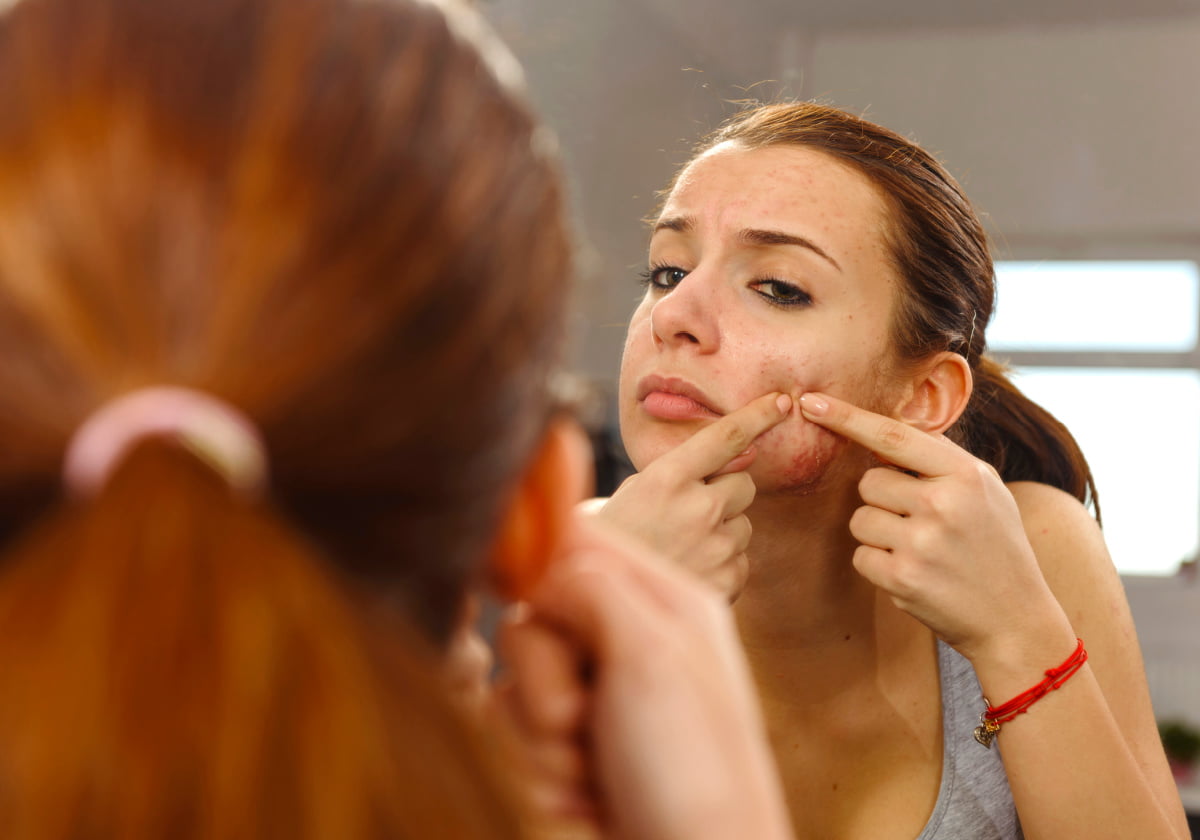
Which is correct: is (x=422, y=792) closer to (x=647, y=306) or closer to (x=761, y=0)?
(x=647, y=306)

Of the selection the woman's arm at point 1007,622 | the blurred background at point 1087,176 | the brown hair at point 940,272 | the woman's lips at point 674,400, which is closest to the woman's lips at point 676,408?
the woman's lips at point 674,400

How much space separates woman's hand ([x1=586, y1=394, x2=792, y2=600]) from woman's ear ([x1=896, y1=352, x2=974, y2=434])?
0.23 metres

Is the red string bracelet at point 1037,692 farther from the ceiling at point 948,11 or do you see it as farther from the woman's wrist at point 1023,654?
the ceiling at point 948,11

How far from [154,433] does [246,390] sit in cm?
3

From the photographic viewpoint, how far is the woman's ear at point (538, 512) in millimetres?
511

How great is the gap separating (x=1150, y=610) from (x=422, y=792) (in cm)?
463

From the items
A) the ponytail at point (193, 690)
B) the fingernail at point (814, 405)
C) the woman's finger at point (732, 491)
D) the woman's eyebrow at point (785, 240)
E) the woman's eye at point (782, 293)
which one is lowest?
the ponytail at point (193, 690)

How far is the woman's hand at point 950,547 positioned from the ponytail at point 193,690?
30.8 inches

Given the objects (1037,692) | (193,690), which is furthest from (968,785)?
(193,690)

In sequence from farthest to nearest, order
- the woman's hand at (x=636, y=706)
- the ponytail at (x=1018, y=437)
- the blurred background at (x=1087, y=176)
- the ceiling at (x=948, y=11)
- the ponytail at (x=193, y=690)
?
the blurred background at (x=1087, y=176), the ceiling at (x=948, y=11), the ponytail at (x=1018, y=437), the woman's hand at (x=636, y=706), the ponytail at (x=193, y=690)

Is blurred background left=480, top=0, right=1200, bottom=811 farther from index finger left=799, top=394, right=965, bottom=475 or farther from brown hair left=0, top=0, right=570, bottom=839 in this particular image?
brown hair left=0, top=0, right=570, bottom=839

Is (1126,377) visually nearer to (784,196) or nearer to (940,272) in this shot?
(940,272)

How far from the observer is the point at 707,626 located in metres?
0.52

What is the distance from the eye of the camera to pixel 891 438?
1.13 metres
